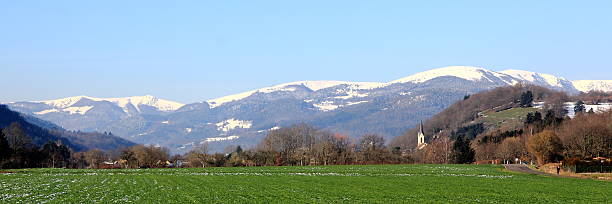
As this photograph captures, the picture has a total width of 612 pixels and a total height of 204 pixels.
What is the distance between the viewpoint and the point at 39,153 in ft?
541

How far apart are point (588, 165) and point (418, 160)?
9452 cm

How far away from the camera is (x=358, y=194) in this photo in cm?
4809

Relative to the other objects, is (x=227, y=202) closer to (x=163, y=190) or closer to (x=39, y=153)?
(x=163, y=190)

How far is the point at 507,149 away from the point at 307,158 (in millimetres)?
48460

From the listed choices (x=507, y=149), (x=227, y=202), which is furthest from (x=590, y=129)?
(x=227, y=202)

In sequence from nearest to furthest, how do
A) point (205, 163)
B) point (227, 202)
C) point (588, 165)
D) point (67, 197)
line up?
point (227, 202) → point (67, 197) → point (588, 165) → point (205, 163)

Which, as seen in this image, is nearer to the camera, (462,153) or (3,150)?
(3,150)

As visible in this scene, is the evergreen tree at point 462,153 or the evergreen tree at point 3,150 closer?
the evergreen tree at point 3,150

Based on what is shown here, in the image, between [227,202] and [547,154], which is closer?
[227,202]

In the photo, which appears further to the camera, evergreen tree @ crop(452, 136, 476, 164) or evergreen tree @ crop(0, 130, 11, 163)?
evergreen tree @ crop(452, 136, 476, 164)

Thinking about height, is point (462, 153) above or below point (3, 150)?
below

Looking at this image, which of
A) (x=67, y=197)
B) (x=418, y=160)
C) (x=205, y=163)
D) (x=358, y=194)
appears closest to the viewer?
(x=67, y=197)

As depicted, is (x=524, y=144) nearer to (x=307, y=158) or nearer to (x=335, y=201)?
(x=307, y=158)

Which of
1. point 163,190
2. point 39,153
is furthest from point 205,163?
point 163,190
